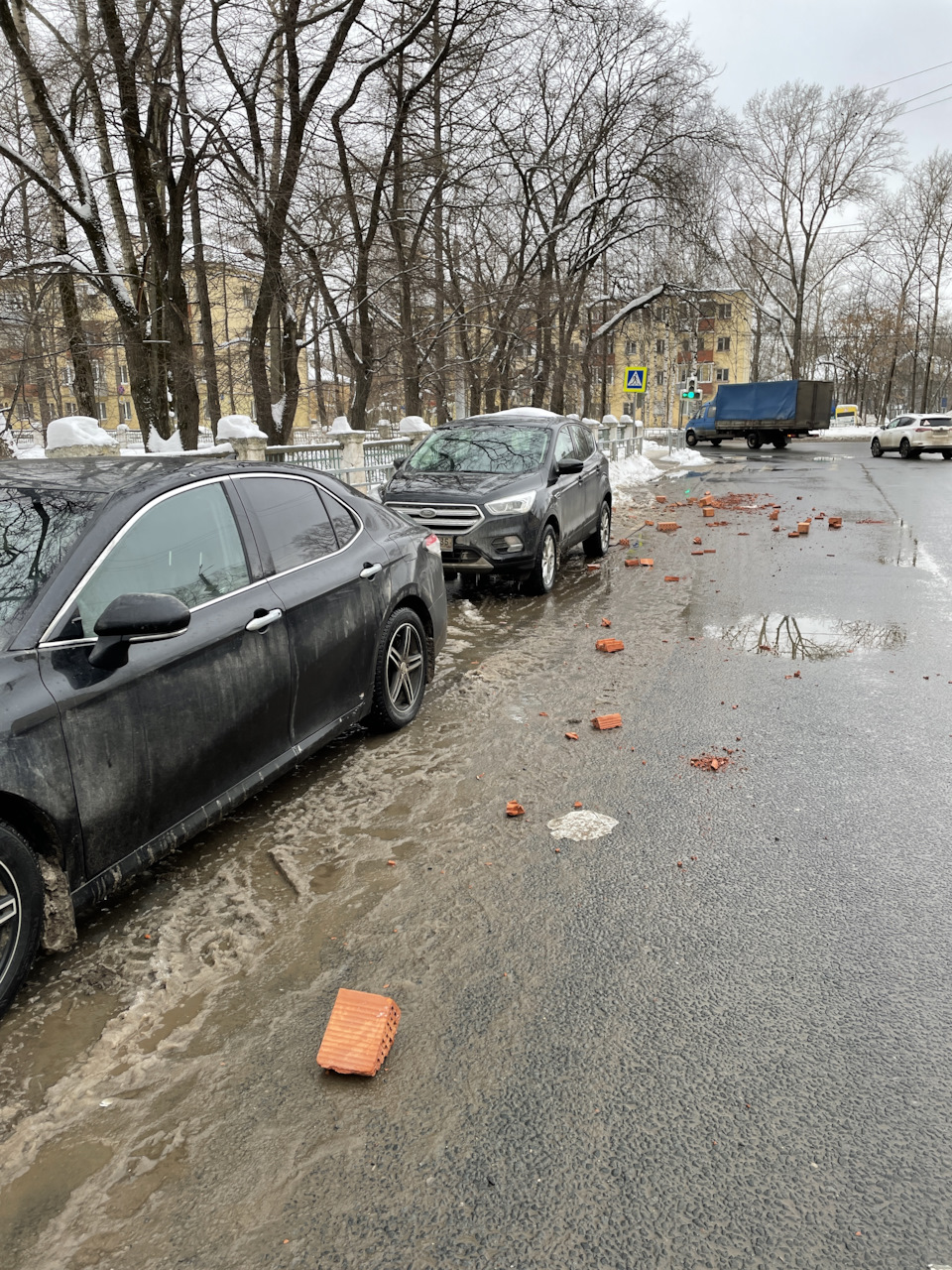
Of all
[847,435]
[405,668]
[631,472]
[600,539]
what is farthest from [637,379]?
[847,435]

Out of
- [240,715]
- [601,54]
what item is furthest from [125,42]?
[601,54]

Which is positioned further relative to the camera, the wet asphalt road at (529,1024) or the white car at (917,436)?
the white car at (917,436)

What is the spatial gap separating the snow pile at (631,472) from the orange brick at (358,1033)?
1971 cm

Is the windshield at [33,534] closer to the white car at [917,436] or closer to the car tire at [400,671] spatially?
the car tire at [400,671]

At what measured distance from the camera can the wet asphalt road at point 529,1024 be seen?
2.07 metres

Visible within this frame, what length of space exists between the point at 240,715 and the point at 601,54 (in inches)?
1207

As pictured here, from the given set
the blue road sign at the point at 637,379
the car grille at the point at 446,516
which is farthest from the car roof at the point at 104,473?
the blue road sign at the point at 637,379

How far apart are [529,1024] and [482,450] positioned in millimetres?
8094

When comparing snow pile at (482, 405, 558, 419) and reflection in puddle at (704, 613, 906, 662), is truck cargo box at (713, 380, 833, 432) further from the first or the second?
reflection in puddle at (704, 613, 906, 662)

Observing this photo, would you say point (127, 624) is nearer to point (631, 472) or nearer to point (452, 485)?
point (452, 485)

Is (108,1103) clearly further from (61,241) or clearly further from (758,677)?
(61,241)

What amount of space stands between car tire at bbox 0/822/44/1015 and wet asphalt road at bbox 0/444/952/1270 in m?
0.21

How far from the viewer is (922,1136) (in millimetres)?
2281

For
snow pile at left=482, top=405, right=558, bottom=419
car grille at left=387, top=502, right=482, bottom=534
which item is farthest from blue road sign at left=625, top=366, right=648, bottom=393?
car grille at left=387, top=502, right=482, bottom=534
